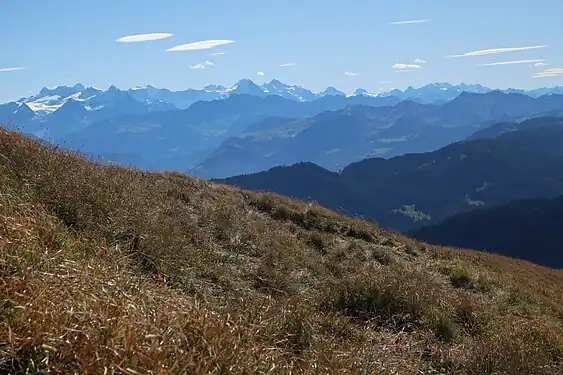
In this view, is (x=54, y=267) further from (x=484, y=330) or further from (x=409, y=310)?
(x=484, y=330)

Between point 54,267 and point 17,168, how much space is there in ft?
17.8

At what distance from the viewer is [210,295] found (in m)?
7.31

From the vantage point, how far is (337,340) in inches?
251

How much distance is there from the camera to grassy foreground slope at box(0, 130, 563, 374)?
361 centimetres

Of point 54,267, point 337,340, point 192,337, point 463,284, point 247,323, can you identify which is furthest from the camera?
point 463,284

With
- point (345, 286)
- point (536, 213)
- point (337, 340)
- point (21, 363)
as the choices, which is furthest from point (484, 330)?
point (536, 213)

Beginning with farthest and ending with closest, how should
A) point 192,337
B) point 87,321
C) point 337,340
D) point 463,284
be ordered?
point 463,284 < point 337,340 < point 192,337 < point 87,321

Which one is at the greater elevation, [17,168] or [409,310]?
[17,168]

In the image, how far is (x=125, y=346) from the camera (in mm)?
3461

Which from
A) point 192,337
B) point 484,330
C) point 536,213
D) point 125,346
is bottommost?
point 536,213

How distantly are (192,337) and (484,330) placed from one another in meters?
6.44

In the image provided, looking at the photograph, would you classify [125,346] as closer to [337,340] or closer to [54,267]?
[54,267]

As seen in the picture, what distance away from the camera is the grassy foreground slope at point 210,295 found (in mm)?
3613

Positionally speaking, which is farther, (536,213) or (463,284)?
(536,213)
